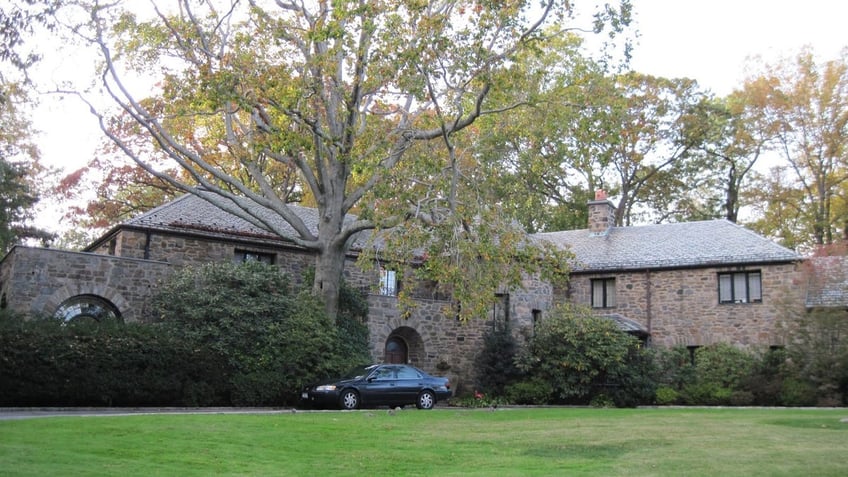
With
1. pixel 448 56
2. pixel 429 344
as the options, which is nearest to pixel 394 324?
pixel 429 344

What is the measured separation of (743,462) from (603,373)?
1651cm

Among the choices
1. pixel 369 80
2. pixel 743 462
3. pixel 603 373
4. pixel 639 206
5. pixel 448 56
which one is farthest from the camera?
pixel 639 206

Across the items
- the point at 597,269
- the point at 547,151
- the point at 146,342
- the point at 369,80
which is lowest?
the point at 146,342

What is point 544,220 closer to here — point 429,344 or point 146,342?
point 429,344

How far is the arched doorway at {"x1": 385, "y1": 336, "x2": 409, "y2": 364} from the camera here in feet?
94.2

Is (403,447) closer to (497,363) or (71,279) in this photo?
(71,279)

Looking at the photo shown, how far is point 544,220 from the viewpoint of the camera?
42.3 metres

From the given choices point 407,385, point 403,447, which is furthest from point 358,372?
point 403,447

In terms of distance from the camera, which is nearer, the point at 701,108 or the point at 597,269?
the point at 597,269

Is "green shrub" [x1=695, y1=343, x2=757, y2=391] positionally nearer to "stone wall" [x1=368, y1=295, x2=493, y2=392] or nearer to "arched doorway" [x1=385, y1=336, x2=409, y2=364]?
"stone wall" [x1=368, y1=295, x2=493, y2=392]

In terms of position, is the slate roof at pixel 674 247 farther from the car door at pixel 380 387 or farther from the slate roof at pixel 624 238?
the car door at pixel 380 387

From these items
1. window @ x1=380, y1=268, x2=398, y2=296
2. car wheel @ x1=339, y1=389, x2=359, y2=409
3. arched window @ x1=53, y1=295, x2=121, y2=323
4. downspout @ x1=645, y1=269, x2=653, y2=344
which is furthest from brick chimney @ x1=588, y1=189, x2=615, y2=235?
arched window @ x1=53, y1=295, x2=121, y2=323

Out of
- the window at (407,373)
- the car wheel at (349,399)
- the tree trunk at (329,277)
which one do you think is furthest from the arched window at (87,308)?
the window at (407,373)

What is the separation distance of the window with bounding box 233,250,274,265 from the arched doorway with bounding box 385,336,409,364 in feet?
16.5
